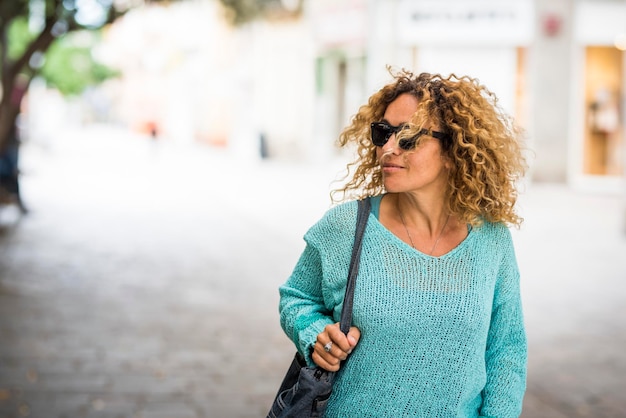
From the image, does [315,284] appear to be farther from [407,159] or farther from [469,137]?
[469,137]

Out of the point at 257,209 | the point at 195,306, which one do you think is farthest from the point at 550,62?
the point at 195,306

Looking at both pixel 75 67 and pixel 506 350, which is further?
pixel 75 67

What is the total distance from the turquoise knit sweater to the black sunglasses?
207 mm

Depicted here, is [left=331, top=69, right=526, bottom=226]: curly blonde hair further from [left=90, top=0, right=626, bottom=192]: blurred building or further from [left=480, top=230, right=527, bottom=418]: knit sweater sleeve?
[left=90, top=0, right=626, bottom=192]: blurred building

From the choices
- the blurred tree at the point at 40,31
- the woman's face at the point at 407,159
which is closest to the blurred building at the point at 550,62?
the blurred tree at the point at 40,31

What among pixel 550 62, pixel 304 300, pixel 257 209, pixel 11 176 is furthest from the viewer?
pixel 550 62

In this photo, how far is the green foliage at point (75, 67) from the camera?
5088 cm

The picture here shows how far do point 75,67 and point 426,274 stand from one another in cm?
5353

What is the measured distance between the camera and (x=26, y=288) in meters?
9.30

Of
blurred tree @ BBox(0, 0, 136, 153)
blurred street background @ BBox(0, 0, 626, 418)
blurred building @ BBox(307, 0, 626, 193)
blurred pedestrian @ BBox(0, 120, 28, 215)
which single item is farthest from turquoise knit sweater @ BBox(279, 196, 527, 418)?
blurred building @ BBox(307, 0, 626, 193)

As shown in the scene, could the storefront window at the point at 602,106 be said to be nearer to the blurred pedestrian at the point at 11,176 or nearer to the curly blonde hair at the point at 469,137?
the blurred pedestrian at the point at 11,176

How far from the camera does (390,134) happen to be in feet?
8.04

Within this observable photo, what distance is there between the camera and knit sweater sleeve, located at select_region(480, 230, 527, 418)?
2453 mm

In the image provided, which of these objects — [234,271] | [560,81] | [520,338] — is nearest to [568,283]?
[234,271]
